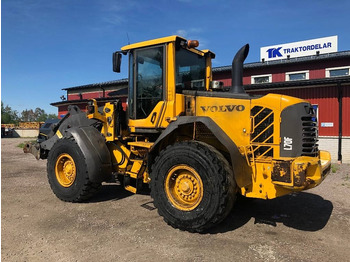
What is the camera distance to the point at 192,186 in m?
4.34

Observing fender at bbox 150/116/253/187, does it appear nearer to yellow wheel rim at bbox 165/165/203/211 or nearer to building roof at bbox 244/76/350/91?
yellow wheel rim at bbox 165/165/203/211

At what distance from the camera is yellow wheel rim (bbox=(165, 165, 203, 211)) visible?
14.0 feet

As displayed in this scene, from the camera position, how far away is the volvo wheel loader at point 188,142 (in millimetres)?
4066

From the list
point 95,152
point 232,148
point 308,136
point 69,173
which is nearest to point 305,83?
point 308,136

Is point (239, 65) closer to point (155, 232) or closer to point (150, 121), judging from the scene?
point (150, 121)

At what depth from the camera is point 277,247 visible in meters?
3.79

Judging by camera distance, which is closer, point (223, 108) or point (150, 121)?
point (223, 108)

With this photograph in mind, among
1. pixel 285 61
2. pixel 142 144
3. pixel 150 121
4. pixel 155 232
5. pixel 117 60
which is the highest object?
pixel 285 61

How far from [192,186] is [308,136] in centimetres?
186

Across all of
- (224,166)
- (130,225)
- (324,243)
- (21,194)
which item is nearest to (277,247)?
(324,243)

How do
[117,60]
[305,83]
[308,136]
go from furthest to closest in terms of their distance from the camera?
[305,83] → [117,60] → [308,136]

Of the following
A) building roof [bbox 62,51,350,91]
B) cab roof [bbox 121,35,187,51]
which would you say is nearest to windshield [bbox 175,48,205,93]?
cab roof [bbox 121,35,187,51]

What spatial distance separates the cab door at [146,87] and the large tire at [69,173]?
1.25 meters

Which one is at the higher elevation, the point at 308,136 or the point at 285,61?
the point at 285,61
